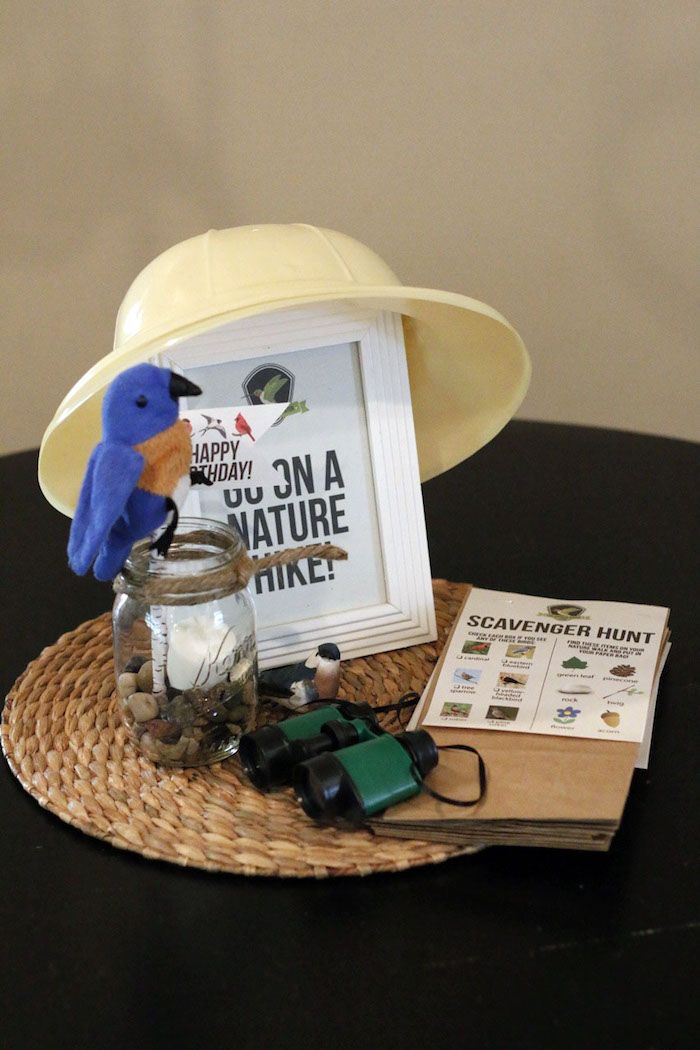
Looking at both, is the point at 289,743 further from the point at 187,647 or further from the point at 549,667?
the point at 549,667

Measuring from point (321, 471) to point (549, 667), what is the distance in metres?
0.28

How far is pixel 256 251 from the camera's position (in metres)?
1.06

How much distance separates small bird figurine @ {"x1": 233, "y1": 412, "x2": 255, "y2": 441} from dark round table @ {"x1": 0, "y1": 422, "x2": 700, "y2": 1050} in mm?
352

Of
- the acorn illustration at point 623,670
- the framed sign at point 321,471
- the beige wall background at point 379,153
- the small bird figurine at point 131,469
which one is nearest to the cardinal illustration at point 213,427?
the framed sign at point 321,471

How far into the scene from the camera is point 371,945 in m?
0.78

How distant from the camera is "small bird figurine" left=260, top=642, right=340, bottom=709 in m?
1.07

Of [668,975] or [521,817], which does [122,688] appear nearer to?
[521,817]

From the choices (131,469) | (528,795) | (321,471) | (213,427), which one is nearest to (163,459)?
(131,469)

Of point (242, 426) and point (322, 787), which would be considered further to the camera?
point (242, 426)

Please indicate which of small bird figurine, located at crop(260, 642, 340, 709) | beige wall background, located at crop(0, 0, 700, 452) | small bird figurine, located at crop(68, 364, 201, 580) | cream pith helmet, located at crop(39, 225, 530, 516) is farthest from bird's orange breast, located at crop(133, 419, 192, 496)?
beige wall background, located at crop(0, 0, 700, 452)

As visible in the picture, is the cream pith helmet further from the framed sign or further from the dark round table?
the dark round table

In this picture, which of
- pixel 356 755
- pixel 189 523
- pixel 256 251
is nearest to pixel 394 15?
pixel 256 251

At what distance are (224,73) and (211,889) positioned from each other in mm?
2021

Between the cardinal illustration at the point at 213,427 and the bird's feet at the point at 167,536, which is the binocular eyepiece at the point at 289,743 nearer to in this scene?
the bird's feet at the point at 167,536
